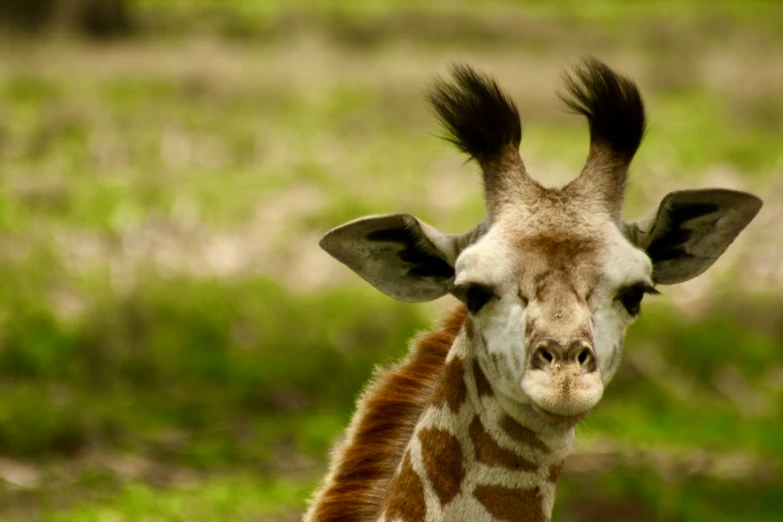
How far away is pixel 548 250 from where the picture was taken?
422cm

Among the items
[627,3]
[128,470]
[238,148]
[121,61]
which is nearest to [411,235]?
[128,470]

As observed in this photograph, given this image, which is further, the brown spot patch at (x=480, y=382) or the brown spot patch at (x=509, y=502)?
the brown spot patch at (x=480, y=382)

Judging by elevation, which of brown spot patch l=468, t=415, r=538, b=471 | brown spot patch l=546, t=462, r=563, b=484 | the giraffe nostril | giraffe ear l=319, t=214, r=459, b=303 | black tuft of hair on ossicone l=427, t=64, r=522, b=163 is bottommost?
brown spot patch l=546, t=462, r=563, b=484

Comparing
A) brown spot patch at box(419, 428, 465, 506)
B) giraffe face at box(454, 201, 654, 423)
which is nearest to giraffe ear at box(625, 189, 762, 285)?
giraffe face at box(454, 201, 654, 423)

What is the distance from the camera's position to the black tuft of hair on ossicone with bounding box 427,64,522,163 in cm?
462

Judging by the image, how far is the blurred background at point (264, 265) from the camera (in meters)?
9.14

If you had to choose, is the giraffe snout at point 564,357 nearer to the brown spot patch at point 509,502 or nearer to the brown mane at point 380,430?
the brown spot patch at point 509,502

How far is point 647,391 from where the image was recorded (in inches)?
442

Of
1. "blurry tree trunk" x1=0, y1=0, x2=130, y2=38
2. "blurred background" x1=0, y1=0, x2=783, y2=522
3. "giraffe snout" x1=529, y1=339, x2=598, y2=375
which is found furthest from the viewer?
"blurry tree trunk" x1=0, y1=0, x2=130, y2=38

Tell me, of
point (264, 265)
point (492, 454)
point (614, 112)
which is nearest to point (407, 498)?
point (492, 454)

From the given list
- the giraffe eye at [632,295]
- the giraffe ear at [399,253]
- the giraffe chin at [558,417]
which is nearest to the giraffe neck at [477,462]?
the giraffe chin at [558,417]

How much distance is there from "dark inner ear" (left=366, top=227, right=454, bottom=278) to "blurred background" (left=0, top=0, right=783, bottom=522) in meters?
0.81

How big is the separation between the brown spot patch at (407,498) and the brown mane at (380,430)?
0.16 meters

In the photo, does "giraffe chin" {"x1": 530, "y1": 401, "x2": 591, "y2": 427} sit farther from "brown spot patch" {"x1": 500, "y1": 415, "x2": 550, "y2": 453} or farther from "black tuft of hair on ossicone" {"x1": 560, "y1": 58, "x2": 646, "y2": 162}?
"black tuft of hair on ossicone" {"x1": 560, "y1": 58, "x2": 646, "y2": 162}
